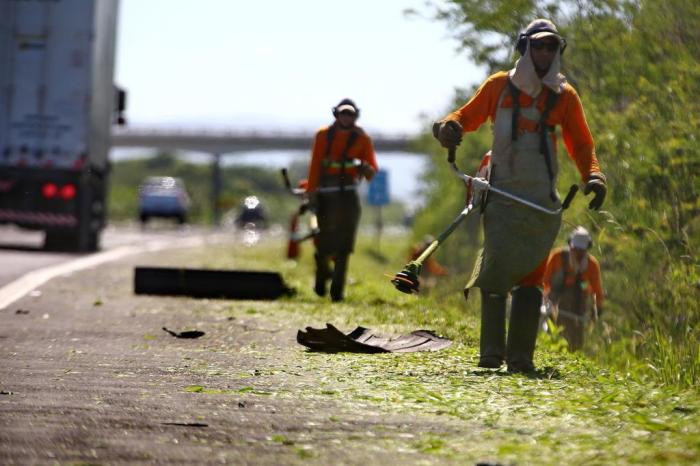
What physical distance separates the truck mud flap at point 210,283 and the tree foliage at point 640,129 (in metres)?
2.95

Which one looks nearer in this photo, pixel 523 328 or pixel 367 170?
pixel 523 328

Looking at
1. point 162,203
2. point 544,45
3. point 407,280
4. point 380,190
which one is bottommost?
point 162,203

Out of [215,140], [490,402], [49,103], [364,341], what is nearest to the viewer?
[490,402]

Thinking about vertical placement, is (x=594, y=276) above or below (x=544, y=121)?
below

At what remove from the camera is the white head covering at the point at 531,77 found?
316 inches

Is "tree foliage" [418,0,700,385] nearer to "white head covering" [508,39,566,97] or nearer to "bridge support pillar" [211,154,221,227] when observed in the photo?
"white head covering" [508,39,566,97]

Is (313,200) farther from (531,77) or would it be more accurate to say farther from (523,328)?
(531,77)

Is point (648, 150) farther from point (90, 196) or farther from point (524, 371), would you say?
point (90, 196)

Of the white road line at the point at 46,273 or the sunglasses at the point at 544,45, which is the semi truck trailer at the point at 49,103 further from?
the sunglasses at the point at 544,45

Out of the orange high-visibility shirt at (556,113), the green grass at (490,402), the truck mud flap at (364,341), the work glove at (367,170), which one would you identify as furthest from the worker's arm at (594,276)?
the orange high-visibility shirt at (556,113)

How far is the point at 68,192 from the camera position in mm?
24656

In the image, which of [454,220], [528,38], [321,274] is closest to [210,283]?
[321,274]

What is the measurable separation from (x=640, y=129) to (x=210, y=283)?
4335 mm

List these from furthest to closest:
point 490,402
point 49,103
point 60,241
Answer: point 60,241 → point 49,103 → point 490,402
